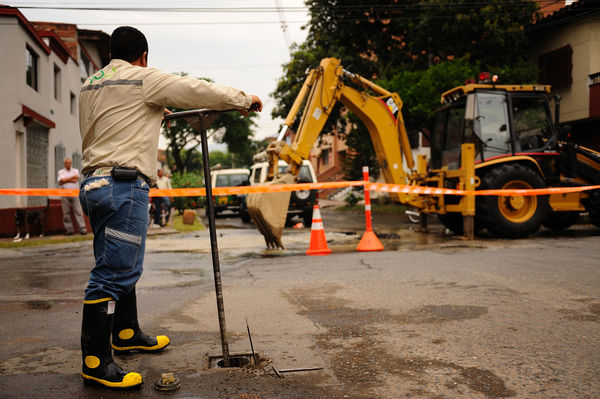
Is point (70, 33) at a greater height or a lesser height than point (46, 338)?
greater

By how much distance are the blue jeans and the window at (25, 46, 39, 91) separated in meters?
15.5

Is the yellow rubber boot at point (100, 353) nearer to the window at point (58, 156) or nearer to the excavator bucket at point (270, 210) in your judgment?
the excavator bucket at point (270, 210)

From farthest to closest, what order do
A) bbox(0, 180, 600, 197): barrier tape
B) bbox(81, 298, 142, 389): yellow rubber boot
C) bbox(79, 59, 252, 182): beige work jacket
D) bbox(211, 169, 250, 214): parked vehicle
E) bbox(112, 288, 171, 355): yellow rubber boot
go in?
bbox(211, 169, 250, 214): parked vehicle, bbox(0, 180, 600, 197): barrier tape, bbox(112, 288, 171, 355): yellow rubber boot, bbox(79, 59, 252, 182): beige work jacket, bbox(81, 298, 142, 389): yellow rubber boot

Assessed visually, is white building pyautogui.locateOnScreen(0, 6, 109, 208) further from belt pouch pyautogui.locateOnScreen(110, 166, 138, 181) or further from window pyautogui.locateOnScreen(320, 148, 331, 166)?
window pyautogui.locateOnScreen(320, 148, 331, 166)

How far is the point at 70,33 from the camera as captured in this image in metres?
A: 24.2

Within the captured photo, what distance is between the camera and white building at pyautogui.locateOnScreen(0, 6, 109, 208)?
589 inches

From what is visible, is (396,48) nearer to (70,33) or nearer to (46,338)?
(70,33)

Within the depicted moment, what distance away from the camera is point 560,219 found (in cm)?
1212

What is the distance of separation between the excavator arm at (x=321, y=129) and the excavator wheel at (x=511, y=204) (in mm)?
1963

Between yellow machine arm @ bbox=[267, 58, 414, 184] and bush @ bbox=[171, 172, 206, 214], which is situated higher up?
yellow machine arm @ bbox=[267, 58, 414, 184]

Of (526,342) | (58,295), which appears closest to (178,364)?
(526,342)

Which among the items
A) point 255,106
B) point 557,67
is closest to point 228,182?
point 557,67

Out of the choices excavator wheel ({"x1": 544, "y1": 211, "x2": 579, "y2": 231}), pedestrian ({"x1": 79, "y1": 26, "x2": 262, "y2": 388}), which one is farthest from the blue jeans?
excavator wheel ({"x1": 544, "y1": 211, "x2": 579, "y2": 231})

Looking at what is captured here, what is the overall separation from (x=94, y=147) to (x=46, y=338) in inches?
64.2
